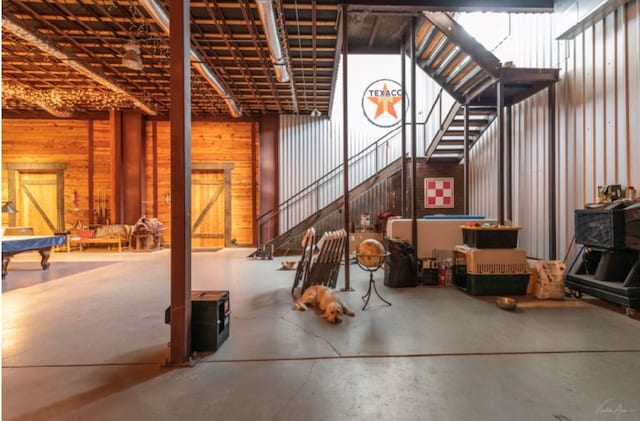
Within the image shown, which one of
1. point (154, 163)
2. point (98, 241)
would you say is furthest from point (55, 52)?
point (98, 241)

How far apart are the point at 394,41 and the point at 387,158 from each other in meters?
3.67

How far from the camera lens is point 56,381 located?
2.44m

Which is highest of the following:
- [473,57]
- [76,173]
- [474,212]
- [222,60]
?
[222,60]

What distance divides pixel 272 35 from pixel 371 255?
404 centimetres

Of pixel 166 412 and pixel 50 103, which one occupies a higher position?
pixel 50 103

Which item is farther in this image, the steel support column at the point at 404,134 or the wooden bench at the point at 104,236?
the wooden bench at the point at 104,236

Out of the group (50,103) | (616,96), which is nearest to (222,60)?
(50,103)

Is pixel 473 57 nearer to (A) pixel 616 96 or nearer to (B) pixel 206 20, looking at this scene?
(A) pixel 616 96

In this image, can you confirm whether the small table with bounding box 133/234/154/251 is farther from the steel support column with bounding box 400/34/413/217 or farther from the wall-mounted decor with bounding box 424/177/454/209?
the wall-mounted decor with bounding box 424/177/454/209

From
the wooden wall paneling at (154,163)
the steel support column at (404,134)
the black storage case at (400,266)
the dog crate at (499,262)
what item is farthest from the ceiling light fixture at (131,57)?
the dog crate at (499,262)

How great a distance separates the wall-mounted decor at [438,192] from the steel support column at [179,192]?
7224mm

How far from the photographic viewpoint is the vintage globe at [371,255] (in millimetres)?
3939

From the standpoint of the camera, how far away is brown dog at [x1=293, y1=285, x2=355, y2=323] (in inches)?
141

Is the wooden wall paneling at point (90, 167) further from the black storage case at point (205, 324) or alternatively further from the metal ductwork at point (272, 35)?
the black storage case at point (205, 324)
